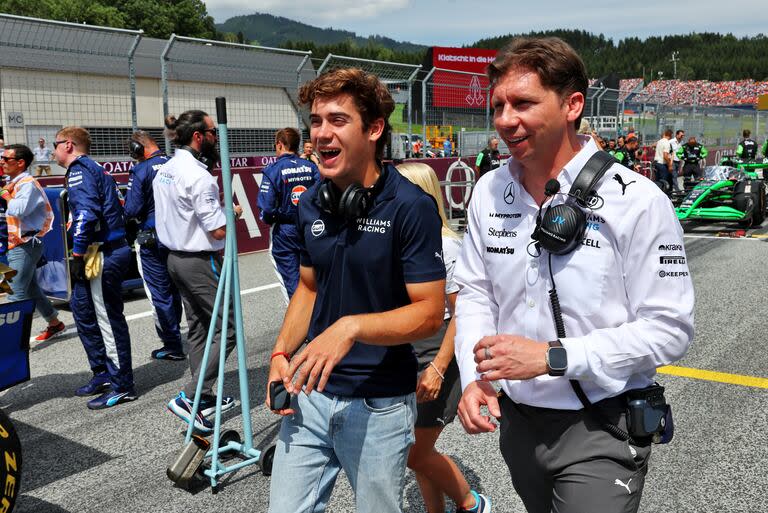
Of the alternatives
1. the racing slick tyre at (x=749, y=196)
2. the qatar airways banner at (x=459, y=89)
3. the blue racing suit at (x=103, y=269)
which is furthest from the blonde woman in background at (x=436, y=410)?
the qatar airways banner at (x=459, y=89)

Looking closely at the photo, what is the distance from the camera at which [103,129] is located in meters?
12.0

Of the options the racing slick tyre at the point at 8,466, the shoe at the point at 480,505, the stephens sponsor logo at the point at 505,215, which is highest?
the stephens sponsor logo at the point at 505,215

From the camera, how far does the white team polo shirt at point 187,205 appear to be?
15.9 feet

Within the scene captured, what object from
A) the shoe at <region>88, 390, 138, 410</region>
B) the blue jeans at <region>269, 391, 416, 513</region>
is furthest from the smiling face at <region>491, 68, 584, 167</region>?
the shoe at <region>88, 390, 138, 410</region>

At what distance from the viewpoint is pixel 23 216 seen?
6527 millimetres

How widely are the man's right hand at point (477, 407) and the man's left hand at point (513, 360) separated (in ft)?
0.55

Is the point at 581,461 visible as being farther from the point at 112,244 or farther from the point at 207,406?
the point at 112,244

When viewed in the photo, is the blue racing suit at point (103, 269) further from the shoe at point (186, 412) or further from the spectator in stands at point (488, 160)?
the spectator in stands at point (488, 160)

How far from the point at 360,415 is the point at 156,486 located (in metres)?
2.24

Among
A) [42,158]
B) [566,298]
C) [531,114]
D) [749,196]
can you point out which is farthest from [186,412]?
[749,196]

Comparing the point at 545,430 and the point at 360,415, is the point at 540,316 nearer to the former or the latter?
the point at 545,430

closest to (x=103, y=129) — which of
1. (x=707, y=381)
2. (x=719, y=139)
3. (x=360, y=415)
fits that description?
(x=707, y=381)

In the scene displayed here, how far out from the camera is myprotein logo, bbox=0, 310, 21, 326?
336cm

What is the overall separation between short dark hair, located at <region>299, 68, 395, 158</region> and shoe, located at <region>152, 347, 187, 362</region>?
4.57 m
